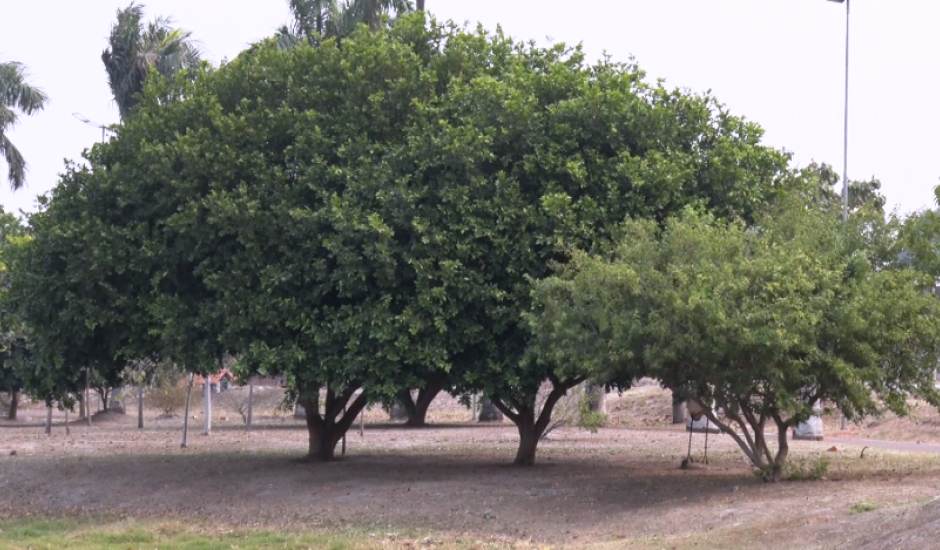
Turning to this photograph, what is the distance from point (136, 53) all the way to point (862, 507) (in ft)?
89.8

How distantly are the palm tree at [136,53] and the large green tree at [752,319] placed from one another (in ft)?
70.3

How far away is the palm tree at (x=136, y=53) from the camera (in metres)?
34.1

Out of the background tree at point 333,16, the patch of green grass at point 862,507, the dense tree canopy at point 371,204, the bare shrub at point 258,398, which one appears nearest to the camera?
the patch of green grass at point 862,507

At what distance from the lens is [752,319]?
47.7 feet

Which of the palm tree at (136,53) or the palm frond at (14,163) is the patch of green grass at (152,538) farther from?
the palm frond at (14,163)

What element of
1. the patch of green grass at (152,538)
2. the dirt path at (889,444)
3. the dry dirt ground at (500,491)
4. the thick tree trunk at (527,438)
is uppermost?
the thick tree trunk at (527,438)

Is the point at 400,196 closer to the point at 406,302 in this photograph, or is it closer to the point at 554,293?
the point at 406,302

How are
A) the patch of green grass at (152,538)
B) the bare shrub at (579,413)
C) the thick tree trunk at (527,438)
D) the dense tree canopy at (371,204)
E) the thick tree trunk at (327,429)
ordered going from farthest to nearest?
the thick tree trunk at (327,429), the bare shrub at (579,413), the thick tree trunk at (527,438), the dense tree canopy at (371,204), the patch of green grass at (152,538)

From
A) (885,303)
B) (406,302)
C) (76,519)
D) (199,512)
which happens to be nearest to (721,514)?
(885,303)

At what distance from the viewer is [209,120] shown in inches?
796

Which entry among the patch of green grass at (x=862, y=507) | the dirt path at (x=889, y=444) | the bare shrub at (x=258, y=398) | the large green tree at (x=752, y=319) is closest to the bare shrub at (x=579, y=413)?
the large green tree at (x=752, y=319)

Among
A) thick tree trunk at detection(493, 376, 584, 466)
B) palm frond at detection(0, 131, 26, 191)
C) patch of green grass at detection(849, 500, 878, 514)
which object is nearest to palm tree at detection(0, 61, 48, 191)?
palm frond at detection(0, 131, 26, 191)

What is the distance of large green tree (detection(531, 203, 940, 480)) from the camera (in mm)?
14836

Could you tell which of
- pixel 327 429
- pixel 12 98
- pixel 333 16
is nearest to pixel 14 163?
pixel 12 98
